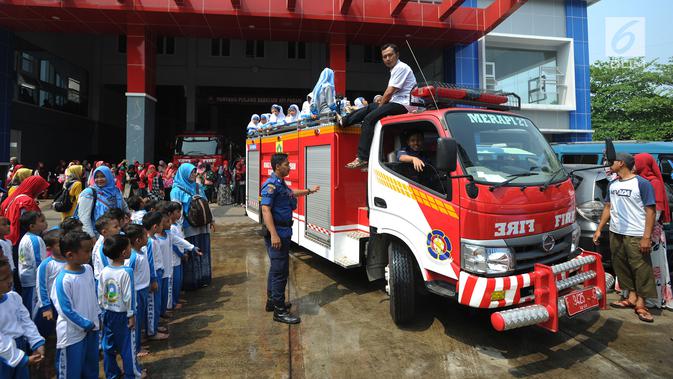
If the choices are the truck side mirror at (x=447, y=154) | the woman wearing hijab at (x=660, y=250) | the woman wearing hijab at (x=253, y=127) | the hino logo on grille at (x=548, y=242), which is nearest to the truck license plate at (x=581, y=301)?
the hino logo on grille at (x=548, y=242)

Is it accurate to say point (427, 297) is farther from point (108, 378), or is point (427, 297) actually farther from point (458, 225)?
point (108, 378)

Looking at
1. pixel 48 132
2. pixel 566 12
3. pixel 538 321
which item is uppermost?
pixel 566 12

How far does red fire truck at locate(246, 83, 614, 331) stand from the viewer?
3.27 metres

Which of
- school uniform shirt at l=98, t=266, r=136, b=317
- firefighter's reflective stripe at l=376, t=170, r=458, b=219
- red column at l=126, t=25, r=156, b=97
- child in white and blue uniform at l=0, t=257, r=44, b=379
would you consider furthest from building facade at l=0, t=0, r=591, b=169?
child in white and blue uniform at l=0, t=257, r=44, b=379

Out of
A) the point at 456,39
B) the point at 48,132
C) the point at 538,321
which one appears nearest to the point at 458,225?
the point at 538,321

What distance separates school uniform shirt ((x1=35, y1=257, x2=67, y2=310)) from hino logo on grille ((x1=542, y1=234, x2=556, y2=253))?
13.1 ft

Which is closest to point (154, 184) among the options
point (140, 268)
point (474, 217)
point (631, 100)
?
point (140, 268)

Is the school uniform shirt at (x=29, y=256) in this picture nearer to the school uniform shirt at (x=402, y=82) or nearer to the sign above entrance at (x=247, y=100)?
the school uniform shirt at (x=402, y=82)

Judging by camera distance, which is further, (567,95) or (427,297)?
(567,95)

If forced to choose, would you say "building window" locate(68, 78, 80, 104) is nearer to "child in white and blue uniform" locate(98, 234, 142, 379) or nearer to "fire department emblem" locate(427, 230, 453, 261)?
"child in white and blue uniform" locate(98, 234, 142, 379)

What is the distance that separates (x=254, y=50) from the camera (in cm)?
2420

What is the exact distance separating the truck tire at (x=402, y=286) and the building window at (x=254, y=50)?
74.6 ft

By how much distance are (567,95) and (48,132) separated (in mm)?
24607

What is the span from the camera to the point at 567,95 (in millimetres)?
17266
